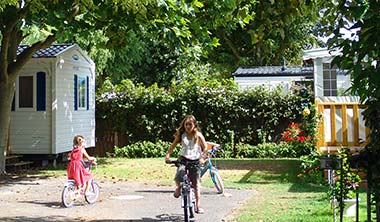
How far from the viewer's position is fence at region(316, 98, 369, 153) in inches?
504

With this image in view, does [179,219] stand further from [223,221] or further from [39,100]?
[39,100]

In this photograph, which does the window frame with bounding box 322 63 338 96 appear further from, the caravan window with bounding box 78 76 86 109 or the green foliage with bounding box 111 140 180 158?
the caravan window with bounding box 78 76 86 109

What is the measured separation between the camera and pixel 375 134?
408 centimetres

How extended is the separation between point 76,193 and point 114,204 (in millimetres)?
712

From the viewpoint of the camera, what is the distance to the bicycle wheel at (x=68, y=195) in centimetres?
894

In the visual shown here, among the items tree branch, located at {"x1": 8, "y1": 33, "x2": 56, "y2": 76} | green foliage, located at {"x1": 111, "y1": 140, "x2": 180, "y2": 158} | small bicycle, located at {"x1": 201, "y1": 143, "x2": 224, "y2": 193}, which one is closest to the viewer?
small bicycle, located at {"x1": 201, "y1": 143, "x2": 224, "y2": 193}

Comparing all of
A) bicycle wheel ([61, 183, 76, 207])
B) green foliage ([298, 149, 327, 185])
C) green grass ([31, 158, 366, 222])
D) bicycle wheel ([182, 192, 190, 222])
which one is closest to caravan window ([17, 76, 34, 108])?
green grass ([31, 158, 366, 222])

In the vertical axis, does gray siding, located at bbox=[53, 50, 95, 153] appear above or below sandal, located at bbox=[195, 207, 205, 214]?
above

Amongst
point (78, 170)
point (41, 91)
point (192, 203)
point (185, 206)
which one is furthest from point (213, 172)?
point (41, 91)

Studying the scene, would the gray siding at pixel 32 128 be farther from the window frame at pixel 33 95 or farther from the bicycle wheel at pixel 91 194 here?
the bicycle wheel at pixel 91 194

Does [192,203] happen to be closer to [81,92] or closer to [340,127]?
[340,127]

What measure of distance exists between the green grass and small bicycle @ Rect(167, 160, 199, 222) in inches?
28.4

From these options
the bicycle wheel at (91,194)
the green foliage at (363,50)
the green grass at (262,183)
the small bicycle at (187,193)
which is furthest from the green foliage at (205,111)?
the green foliage at (363,50)

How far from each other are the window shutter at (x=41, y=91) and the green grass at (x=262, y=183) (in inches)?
81.7
